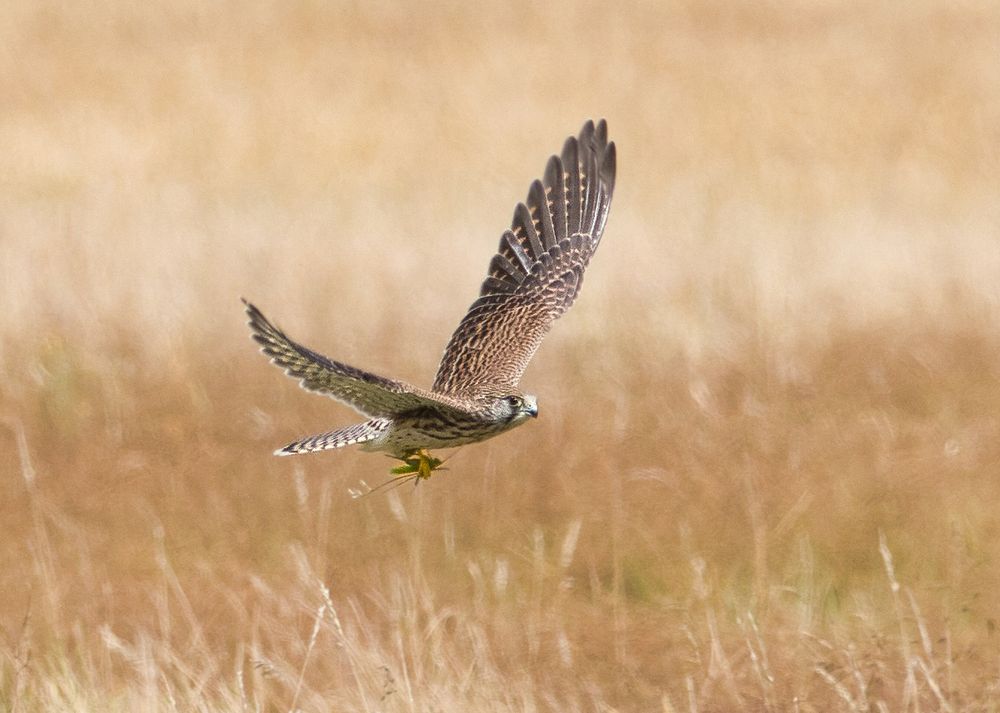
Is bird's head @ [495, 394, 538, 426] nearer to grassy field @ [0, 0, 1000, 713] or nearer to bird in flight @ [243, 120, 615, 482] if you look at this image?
bird in flight @ [243, 120, 615, 482]

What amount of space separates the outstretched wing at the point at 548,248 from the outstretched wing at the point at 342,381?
1.32 meters

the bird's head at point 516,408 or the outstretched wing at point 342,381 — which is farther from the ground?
the outstretched wing at point 342,381

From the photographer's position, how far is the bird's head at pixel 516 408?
5371 mm

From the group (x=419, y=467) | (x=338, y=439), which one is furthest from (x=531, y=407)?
(x=338, y=439)

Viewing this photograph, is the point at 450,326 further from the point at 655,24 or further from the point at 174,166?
the point at 655,24

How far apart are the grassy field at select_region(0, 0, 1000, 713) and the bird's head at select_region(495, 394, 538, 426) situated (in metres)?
0.58

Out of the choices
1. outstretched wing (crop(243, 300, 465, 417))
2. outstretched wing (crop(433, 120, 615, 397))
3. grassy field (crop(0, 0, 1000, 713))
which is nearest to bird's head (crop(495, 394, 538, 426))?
outstretched wing (crop(243, 300, 465, 417))

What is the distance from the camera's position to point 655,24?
989 inches

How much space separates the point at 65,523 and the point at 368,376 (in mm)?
3207

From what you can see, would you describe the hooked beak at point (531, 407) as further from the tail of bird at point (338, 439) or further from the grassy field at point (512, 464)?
the grassy field at point (512, 464)

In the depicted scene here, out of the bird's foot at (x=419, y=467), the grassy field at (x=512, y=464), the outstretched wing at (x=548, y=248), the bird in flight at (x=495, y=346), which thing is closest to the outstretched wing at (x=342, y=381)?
the bird in flight at (x=495, y=346)

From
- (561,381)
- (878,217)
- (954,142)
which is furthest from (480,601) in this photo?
(954,142)

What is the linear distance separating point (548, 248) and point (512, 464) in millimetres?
1191

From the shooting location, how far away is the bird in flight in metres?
5.00
